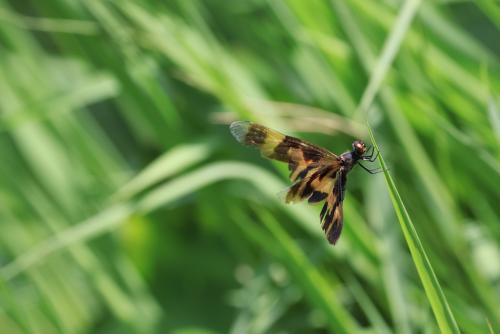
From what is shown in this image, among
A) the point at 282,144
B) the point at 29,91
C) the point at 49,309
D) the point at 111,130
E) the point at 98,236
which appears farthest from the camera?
the point at 111,130

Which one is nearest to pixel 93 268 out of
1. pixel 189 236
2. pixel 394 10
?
pixel 189 236

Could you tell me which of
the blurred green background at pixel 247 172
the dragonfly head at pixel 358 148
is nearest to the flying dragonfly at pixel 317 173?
the dragonfly head at pixel 358 148

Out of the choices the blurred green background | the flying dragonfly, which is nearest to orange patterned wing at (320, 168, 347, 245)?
the flying dragonfly

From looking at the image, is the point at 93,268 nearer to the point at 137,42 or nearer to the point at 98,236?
the point at 98,236

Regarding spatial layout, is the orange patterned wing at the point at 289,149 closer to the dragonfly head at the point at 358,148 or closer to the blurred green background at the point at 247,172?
the dragonfly head at the point at 358,148

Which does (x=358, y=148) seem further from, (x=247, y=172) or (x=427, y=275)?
(x=247, y=172)

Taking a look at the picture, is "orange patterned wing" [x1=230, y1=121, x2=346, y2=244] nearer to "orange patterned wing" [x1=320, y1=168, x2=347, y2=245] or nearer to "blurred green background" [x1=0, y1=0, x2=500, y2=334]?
"orange patterned wing" [x1=320, y1=168, x2=347, y2=245]
